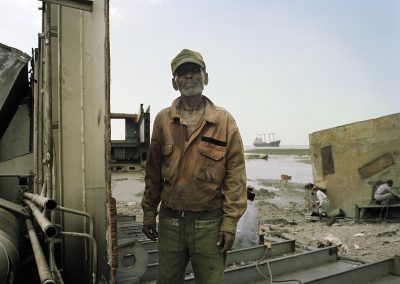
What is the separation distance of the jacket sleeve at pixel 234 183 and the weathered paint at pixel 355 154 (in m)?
8.37

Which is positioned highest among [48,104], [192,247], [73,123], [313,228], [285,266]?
[48,104]

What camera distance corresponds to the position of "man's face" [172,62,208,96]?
8.11ft

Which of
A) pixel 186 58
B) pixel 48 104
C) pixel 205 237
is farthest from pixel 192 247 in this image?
pixel 48 104

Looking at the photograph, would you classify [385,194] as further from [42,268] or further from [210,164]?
[42,268]

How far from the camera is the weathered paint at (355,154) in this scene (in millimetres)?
9375

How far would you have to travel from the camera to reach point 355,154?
10.0 m

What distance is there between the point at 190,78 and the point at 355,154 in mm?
8827

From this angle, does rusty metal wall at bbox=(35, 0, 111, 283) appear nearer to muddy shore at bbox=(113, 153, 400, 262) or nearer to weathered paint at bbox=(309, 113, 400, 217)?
muddy shore at bbox=(113, 153, 400, 262)

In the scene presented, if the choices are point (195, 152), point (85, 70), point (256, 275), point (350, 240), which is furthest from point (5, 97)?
point (350, 240)

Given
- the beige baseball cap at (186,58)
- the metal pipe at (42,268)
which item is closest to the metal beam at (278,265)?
the metal pipe at (42,268)

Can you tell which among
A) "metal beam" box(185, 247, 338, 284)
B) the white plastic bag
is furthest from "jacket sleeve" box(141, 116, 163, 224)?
the white plastic bag

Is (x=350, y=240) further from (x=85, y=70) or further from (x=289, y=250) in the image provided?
(x=85, y=70)

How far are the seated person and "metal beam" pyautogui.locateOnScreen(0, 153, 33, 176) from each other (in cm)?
834

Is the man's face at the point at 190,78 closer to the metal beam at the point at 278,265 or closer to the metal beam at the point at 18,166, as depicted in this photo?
the metal beam at the point at 278,265
